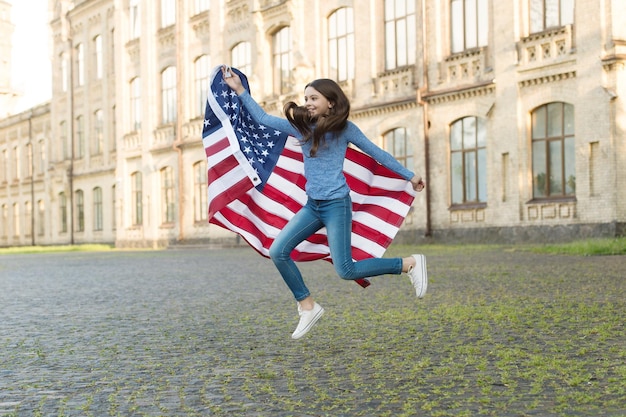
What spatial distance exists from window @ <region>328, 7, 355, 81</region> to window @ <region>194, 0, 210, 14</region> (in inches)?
326

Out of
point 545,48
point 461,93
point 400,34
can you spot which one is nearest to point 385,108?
point 400,34

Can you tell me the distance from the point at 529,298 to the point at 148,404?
5.81 m

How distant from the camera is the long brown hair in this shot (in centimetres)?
638

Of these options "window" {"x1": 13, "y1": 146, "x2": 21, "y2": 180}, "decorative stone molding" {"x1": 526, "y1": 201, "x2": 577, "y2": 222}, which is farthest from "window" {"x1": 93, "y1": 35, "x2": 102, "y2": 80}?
"decorative stone molding" {"x1": 526, "y1": 201, "x2": 577, "y2": 222}

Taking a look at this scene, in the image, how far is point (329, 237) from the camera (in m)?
6.49

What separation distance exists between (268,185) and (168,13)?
35.1 m

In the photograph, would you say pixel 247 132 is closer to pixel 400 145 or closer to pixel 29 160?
pixel 400 145

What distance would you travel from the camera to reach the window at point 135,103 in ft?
142

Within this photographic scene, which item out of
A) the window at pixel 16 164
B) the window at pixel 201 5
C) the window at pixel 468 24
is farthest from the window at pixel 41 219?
the window at pixel 468 24

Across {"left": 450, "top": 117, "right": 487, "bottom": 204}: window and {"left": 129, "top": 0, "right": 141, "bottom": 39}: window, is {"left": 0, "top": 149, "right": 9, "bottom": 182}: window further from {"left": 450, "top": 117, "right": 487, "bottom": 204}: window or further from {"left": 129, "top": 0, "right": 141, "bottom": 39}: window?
{"left": 450, "top": 117, "right": 487, "bottom": 204}: window

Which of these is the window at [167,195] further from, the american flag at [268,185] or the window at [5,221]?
the american flag at [268,185]

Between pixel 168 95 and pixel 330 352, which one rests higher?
pixel 168 95

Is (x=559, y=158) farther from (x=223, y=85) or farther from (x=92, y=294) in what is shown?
(x=223, y=85)

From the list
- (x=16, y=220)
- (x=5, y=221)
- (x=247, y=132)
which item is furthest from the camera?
(x=5, y=221)
